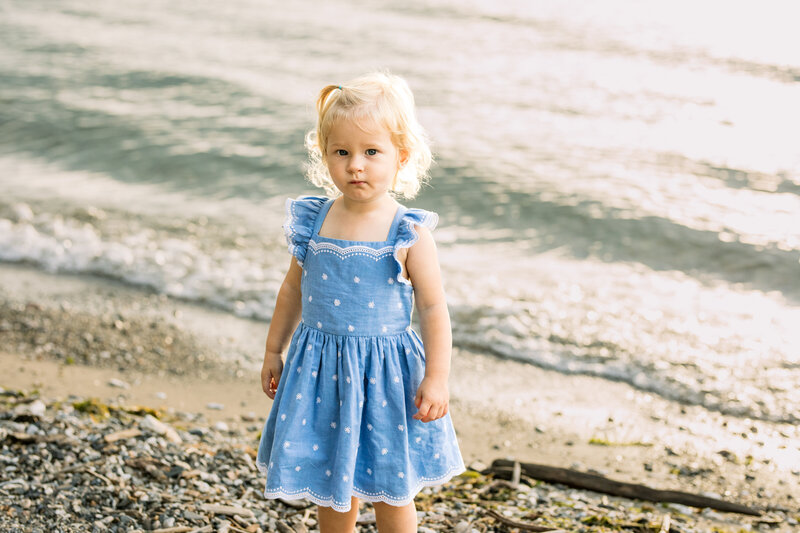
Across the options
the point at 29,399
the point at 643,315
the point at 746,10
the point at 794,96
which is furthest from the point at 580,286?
the point at 746,10

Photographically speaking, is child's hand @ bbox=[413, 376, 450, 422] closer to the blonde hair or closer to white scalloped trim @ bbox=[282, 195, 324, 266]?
white scalloped trim @ bbox=[282, 195, 324, 266]

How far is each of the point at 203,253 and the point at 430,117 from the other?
17.2 ft

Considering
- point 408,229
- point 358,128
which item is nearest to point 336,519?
point 408,229

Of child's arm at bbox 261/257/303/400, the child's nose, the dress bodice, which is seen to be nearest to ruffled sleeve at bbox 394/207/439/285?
the dress bodice

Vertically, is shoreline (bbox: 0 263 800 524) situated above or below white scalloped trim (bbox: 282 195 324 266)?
below

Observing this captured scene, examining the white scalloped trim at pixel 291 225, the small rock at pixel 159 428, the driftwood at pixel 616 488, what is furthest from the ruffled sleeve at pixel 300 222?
the driftwood at pixel 616 488

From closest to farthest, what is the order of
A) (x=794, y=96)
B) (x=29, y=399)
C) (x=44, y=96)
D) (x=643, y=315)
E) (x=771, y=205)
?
(x=29, y=399) < (x=643, y=315) < (x=771, y=205) < (x=794, y=96) < (x=44, y=96)

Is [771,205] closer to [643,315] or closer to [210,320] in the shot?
[643,315]

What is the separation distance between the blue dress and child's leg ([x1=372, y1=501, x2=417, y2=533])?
0.51 ft

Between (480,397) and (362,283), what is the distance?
9.52 feet

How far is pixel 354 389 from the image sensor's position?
272 centimetres

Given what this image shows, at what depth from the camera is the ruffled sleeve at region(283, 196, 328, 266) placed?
2879 mm

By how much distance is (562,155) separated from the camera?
422 inches

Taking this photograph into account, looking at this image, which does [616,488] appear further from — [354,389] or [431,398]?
[354,389]
